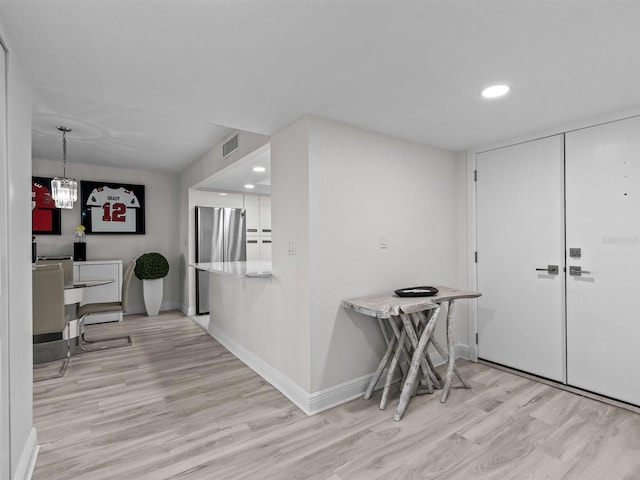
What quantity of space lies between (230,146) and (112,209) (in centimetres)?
302

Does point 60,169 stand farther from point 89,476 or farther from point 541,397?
point 541,397

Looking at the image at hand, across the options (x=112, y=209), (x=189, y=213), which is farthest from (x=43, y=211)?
(x=189, y=213)

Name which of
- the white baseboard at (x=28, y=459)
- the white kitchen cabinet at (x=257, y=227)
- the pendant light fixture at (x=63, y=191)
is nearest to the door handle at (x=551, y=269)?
the white baseboard at (x=28, y=459)

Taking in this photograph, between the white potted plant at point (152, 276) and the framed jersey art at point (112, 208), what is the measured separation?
59 cm

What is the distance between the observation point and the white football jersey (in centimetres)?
550

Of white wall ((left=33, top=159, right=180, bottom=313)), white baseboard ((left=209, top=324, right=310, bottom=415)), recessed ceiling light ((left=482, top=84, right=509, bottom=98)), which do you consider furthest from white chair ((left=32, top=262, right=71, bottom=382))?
recessed ceiling light ((left=482, top=84, right=509, bottom=98))

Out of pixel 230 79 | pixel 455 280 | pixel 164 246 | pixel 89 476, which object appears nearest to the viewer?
pixel 89 476

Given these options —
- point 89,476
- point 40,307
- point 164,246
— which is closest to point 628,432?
point 89,476

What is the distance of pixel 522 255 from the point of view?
3090 mm

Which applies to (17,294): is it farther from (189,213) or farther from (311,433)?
(189,213)

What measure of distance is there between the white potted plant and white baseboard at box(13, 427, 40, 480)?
3734mm

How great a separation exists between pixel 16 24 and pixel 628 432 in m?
3.89

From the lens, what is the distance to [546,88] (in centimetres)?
211

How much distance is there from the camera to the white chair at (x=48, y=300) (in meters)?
3.11
